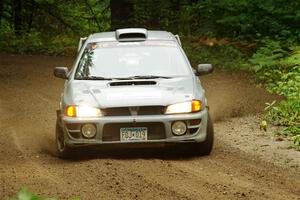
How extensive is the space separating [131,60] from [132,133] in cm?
169

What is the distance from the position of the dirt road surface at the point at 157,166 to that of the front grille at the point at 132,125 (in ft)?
0.94

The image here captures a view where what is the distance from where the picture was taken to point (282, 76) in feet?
53.6

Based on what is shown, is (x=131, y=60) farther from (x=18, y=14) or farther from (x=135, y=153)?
(x=18, y=14)

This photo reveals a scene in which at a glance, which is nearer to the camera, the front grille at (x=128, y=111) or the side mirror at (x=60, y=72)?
the front grille at (x=128, y=111)

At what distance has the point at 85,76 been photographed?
1015 centimetres

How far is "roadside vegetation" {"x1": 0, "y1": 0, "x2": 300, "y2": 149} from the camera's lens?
1648 centimetres

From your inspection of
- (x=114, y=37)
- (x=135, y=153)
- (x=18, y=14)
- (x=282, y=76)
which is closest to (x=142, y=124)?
(x=135, y=153)

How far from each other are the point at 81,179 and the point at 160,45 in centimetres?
330

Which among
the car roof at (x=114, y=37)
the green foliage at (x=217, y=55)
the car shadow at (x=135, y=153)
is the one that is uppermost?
the car roof at (x=114, y=37)

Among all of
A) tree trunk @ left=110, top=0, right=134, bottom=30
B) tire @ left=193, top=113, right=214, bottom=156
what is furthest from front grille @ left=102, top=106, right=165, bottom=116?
tree trunk @ left=110, top=0, right=134, bottom=30

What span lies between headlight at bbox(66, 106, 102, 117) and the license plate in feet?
1.23

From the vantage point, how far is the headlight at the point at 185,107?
29.8ft

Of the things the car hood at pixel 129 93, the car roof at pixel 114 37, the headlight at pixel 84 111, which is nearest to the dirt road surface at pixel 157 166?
the headlight at pixel 84 111

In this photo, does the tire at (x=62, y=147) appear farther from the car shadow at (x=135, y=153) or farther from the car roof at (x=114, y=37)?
the car roof at (x=114, y=37)
